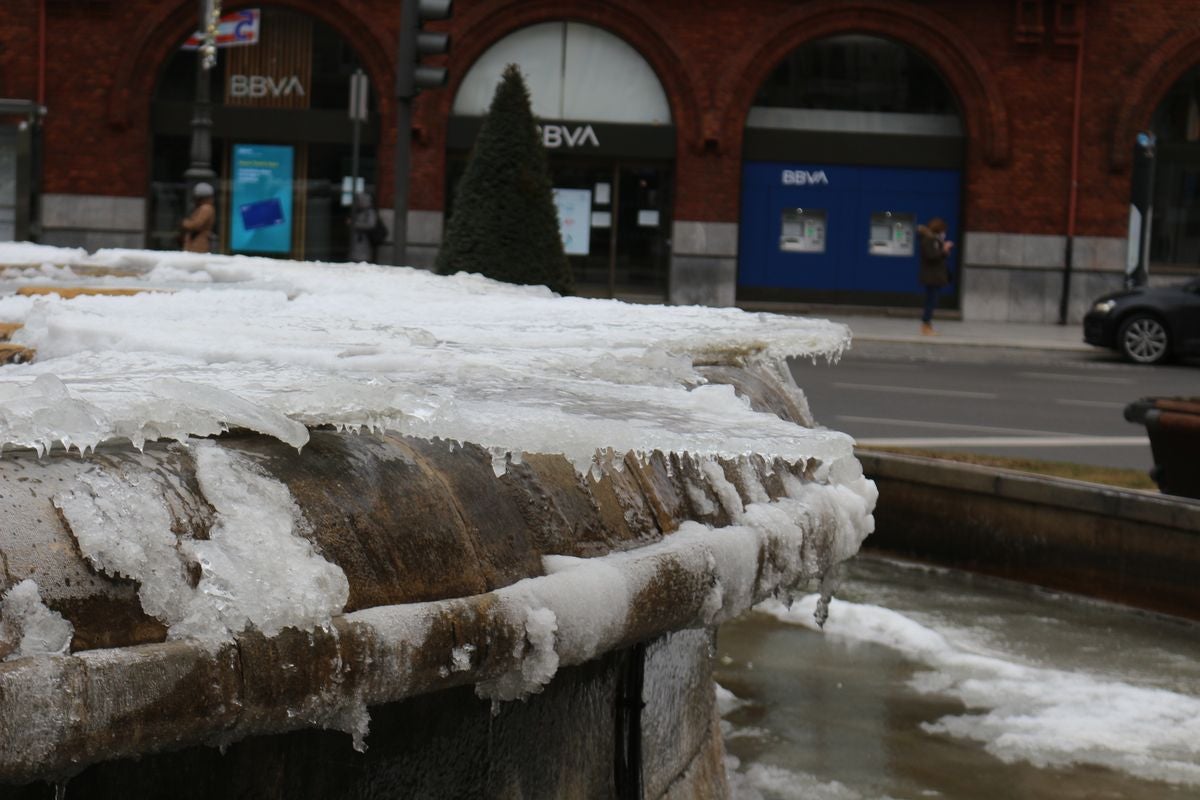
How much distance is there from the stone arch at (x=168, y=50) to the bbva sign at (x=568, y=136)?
243 centimetres

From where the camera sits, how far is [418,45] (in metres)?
12.4

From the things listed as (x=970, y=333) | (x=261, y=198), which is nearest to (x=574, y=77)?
(x=261, y=198)

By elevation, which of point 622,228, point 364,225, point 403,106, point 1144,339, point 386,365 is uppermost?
point 403,106

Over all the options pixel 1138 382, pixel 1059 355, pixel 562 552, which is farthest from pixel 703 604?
pixel 1059 355

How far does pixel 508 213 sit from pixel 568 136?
14.1m

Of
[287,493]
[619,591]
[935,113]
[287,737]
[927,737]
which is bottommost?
[927,737]

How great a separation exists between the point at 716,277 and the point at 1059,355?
621cm

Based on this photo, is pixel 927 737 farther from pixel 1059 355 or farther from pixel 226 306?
pixel 1059 355

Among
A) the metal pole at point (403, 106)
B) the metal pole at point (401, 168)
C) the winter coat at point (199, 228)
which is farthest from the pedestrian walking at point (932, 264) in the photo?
the metal pole at point (401, 168)

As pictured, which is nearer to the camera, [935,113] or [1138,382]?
[1138,382]

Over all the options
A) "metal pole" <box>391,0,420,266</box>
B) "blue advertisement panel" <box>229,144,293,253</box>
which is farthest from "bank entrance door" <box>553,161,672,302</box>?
"metal pole" <box>391,0,420,266</box>

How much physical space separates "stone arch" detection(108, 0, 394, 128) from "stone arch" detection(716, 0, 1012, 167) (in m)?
5.21

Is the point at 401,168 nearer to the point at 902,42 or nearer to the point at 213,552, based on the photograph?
the point at 213,552

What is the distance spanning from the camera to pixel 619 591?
2.47 meters
